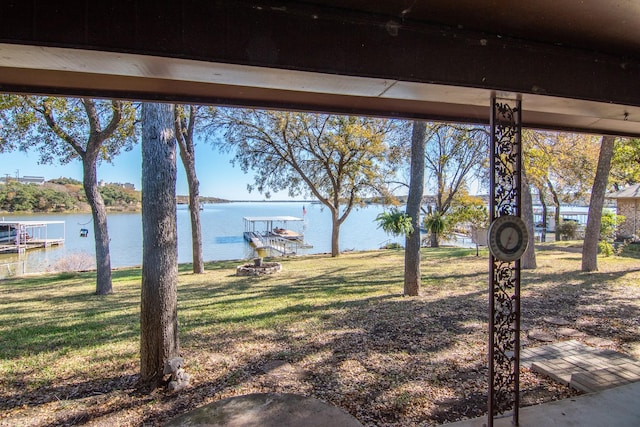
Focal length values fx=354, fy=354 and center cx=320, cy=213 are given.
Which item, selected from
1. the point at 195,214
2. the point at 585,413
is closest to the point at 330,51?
the point at 585,413

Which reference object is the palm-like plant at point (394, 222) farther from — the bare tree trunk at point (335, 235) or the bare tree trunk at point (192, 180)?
the bare tree trunk at point (335, 235)

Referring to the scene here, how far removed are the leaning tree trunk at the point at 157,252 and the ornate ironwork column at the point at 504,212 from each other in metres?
2.60

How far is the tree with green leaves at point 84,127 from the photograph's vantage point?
7.32 m

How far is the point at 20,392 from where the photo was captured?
9.77 feet

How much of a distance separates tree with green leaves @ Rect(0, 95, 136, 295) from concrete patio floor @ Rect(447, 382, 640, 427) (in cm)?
769

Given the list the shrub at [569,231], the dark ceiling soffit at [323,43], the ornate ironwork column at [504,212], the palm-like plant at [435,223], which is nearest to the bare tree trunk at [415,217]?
the ornate ironwork column at [504,212]

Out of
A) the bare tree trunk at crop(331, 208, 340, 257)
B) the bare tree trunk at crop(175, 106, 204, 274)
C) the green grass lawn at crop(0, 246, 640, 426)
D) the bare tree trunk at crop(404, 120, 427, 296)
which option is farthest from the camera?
the bare tree trunk at crop(331, 208, 340, 257)

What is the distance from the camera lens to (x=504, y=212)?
2.32m

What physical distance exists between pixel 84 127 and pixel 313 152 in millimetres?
7871

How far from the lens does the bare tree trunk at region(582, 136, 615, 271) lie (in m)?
7.48

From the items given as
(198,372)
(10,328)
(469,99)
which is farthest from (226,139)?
(469,99)

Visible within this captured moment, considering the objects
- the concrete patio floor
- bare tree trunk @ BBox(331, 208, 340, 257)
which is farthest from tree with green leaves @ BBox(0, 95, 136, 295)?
bare tree trunk @ BBox(331, 208, 340, 257)

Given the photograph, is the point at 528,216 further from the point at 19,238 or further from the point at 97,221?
the point at 19,238

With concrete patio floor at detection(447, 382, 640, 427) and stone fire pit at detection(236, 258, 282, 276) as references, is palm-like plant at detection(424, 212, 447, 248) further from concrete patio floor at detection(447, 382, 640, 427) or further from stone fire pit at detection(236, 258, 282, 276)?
concrete patio floor at detection(447, 382, 640, 427)
